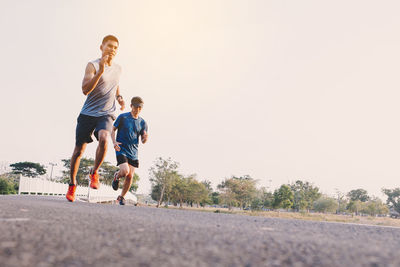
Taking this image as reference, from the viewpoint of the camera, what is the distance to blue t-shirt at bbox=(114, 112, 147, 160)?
664 centimetres

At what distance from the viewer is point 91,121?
5.14 metres

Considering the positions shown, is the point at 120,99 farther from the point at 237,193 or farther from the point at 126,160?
the point at 237,193

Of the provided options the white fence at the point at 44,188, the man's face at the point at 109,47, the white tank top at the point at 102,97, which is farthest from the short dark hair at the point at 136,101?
the white fence at the point at 44,188

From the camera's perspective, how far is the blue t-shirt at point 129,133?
21.8 ft

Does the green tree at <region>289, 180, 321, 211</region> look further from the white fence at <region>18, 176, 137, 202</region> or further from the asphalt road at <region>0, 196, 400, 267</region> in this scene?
the asphalt road at <region>0, 196, 400, 267</region>

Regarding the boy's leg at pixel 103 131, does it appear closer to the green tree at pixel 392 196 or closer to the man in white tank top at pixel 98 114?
the man in white tank top at pixel 98 114

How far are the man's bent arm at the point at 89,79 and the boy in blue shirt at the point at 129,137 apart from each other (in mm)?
1831

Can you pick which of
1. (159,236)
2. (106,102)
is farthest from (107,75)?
(159,236)

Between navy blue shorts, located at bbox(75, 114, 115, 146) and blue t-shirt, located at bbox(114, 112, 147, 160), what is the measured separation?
138 cm

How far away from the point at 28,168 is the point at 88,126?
2890 inches

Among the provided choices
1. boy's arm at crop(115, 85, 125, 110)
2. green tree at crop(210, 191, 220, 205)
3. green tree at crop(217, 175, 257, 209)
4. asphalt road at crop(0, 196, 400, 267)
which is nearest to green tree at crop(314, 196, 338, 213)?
green tree at crop(217, 175, 257, 209)

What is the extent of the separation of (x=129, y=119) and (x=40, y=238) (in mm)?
5384

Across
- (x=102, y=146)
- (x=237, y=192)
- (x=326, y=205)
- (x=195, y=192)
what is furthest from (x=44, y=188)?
(x=326, y=205)

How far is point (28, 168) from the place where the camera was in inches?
2707
